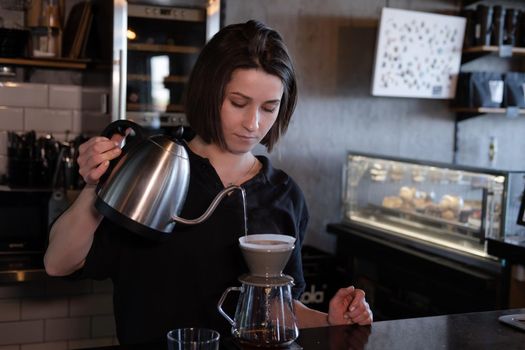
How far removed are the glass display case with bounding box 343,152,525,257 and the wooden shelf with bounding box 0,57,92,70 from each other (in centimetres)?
171

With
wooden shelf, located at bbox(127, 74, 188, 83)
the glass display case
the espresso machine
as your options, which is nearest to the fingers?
the espresso machine

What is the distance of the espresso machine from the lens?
4.44 ft

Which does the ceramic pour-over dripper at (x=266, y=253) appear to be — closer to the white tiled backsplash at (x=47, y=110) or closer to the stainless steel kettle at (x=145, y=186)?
the stainless steel kettle at (x=145, y=186)

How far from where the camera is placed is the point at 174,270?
1592 mm

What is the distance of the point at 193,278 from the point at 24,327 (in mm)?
2369

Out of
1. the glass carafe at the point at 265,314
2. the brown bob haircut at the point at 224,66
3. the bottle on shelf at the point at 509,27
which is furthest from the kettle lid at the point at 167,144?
the bottle on shelf at the point at 509,27

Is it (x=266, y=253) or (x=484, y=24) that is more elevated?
(x=484, y=24)

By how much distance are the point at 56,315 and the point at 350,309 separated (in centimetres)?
248

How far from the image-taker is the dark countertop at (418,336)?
4.75 feet

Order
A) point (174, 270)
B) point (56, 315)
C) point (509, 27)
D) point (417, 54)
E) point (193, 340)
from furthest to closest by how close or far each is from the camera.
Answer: point (509, 27)
point (417, 54)
point (56, 315)
point (174, 270)
point (193, 340)

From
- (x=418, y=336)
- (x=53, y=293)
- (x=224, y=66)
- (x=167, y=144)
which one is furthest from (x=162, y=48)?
(x=418, y=336)

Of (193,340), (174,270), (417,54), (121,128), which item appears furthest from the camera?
(417,54)

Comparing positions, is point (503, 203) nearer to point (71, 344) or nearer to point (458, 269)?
point (458, 269)

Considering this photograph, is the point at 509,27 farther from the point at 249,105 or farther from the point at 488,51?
the point at 249,105
